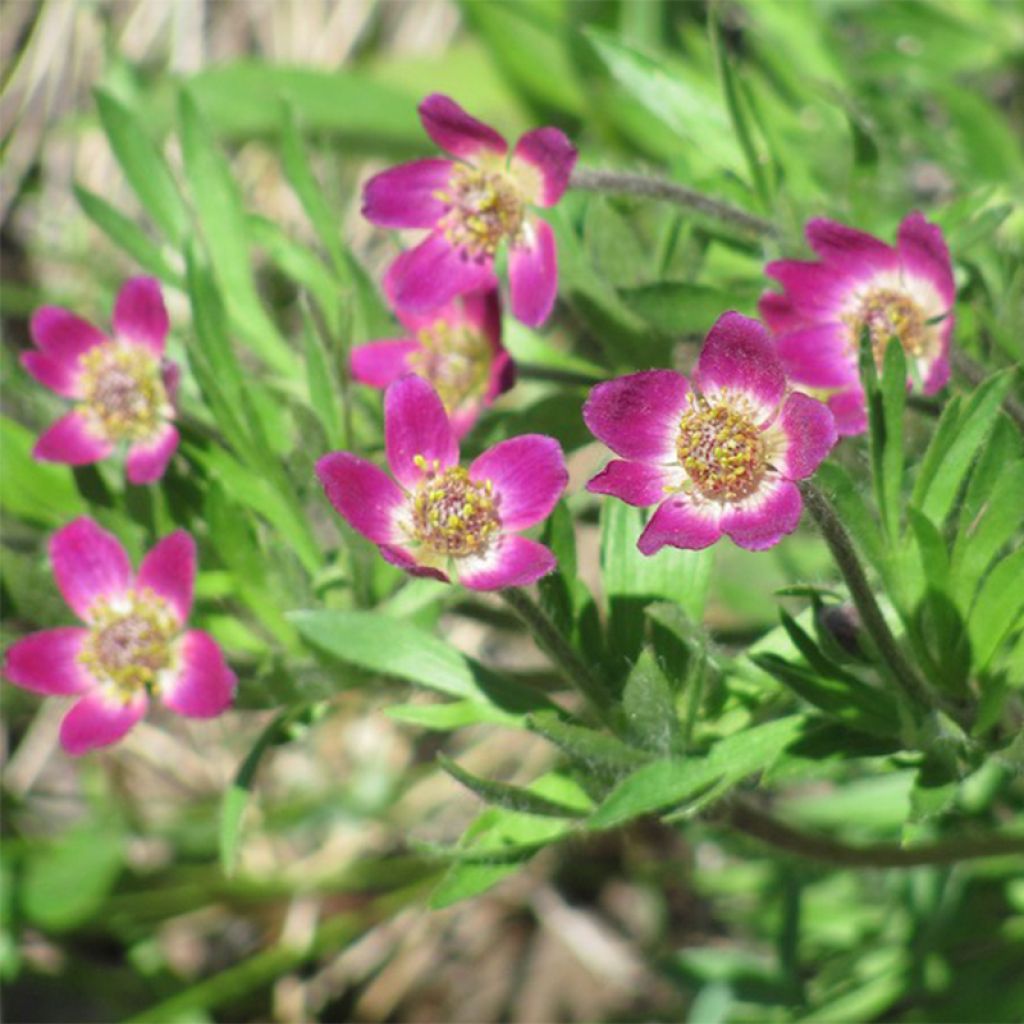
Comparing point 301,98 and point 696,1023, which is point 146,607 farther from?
point 301,98

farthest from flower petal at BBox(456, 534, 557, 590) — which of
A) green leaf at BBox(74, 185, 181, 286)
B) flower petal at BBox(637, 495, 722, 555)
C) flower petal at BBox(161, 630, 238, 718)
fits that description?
green leaf at BBox(74, 185, 181, 286)

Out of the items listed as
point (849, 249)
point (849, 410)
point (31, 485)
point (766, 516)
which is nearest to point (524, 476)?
point (766, 516)

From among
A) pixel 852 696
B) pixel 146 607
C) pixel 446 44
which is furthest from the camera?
pixel 446 44

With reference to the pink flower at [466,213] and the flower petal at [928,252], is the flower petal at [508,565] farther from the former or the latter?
the flower petal at [928,252]

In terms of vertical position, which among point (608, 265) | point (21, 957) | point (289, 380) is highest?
point (608, 265)

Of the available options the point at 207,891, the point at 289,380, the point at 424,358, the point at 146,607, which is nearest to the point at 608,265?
the point at 424,358
